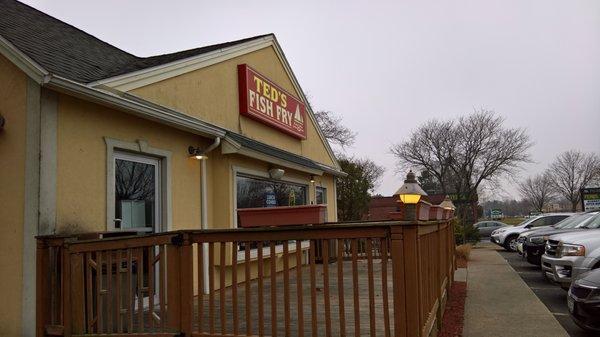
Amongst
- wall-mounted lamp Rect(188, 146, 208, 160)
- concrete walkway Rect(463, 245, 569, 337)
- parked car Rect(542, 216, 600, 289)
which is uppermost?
wall-mounted lamp Rect(188, 146, 208, 160)

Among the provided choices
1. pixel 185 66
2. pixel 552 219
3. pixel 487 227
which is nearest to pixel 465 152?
pixel 487 227

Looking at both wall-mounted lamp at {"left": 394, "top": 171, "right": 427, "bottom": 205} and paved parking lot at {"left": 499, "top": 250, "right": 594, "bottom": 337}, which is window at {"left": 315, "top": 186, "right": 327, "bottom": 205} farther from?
wall-mounted lamp at {"left": 394, "top": 171, "right": 427, "bottom": 205}

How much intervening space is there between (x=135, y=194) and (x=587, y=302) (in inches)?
227

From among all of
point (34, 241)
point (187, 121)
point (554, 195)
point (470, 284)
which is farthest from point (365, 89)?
point (554, 195)

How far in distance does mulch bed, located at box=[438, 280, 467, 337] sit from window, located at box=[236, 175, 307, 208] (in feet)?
13.1

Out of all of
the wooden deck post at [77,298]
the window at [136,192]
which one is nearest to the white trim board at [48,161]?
the wooden deck post at [77,298]

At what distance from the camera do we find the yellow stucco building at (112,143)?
504 cm

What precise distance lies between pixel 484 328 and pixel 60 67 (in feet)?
20.5

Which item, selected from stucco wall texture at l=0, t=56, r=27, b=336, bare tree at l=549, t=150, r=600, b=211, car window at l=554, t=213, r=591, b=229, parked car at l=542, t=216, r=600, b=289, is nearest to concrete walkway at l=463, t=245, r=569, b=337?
parked car at l=542, t=216, r=600, b=289

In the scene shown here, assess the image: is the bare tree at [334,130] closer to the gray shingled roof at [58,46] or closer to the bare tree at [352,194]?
the bare tree at [352,194]

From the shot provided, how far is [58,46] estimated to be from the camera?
6793mm

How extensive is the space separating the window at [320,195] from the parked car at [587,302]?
7.98 metres

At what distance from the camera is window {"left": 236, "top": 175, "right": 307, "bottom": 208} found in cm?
908

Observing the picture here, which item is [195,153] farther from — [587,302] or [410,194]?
[587,302]
